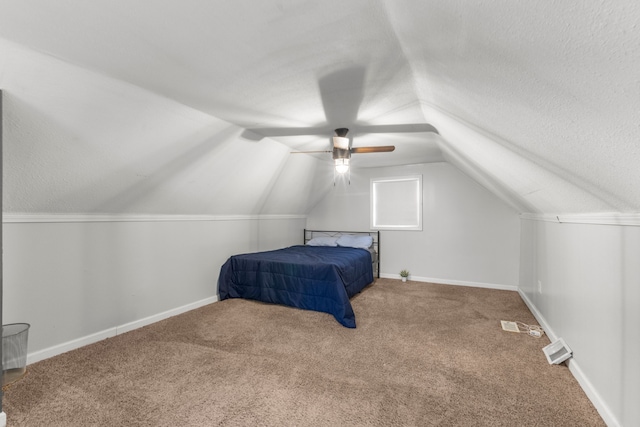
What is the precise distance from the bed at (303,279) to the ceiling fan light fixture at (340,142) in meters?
1.35

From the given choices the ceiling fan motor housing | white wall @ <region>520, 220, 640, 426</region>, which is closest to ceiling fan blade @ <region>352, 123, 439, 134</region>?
the ceiling fan motor housing

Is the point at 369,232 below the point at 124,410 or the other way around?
the other way around

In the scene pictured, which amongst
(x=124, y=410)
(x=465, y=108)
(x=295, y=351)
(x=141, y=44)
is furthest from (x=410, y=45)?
(x=124, y=410)

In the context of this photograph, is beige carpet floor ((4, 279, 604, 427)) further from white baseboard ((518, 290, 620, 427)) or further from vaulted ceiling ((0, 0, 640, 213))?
vaulted ceiling ((0, 0, 640, 213))

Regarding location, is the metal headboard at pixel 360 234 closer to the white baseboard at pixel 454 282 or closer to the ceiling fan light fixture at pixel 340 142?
the white baseboard at pixel 454 282

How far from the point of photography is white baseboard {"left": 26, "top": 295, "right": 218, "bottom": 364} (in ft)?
7.79

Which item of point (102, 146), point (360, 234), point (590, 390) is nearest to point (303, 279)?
point (360, 234)

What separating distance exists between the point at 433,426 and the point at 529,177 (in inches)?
73.1

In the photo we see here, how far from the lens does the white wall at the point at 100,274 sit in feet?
7.65

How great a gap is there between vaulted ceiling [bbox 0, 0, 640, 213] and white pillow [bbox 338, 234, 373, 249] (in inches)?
106

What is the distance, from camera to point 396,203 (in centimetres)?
538

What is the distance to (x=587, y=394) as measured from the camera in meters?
1.92

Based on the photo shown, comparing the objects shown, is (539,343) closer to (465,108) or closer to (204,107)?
(465,108)

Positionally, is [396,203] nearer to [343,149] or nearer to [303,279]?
[303,279]
